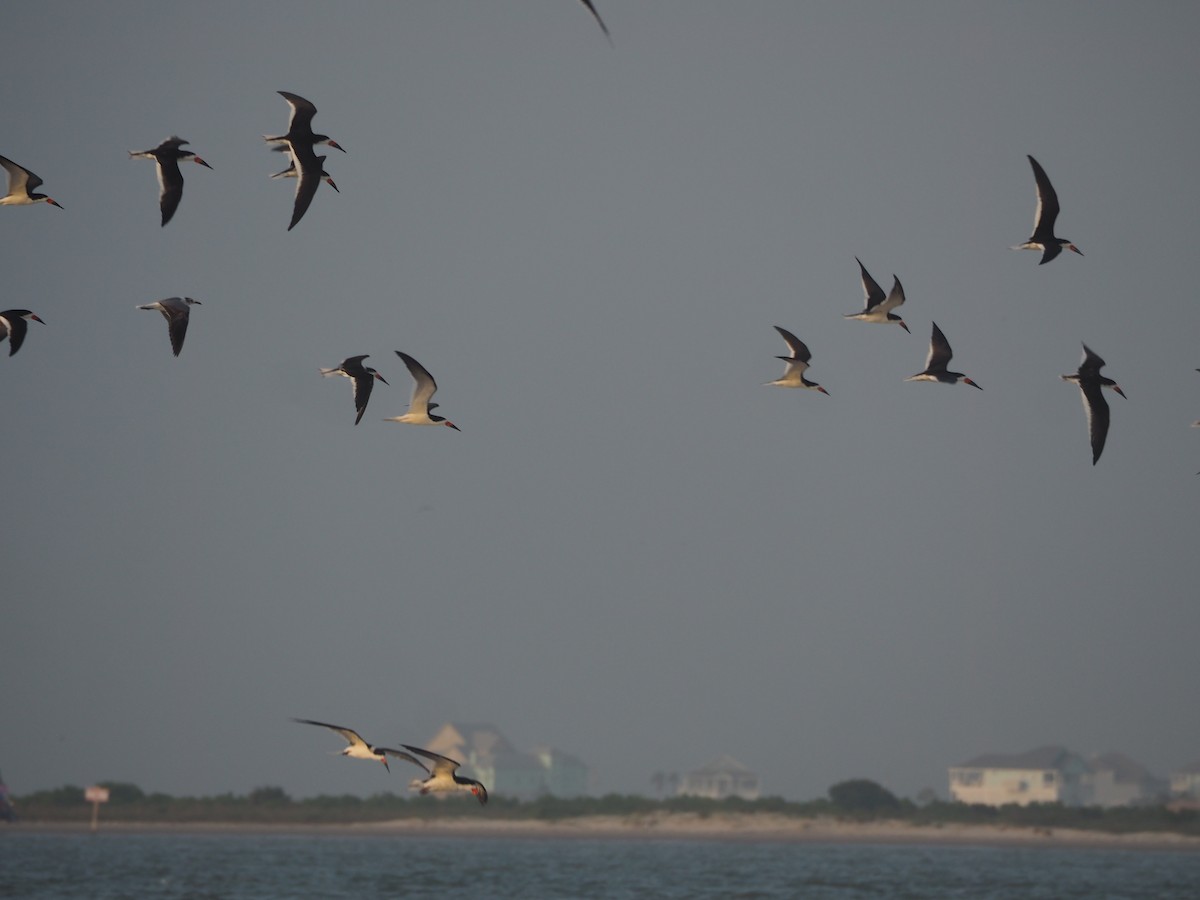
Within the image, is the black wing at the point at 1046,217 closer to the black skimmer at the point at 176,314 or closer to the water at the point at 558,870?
the black skimmer at the point at 176,314

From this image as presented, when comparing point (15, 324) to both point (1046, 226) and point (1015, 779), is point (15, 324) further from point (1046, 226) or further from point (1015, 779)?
point (1015, 779)

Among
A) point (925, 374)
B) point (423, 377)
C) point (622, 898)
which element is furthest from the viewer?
point (622, 898)

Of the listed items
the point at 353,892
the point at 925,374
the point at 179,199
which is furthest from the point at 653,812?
the point at 179,199

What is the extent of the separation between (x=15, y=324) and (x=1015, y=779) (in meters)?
145

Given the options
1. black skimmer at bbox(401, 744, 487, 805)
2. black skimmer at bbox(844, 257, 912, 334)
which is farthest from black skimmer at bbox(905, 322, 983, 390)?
black skimmer at bbox(401, 744, 487, 805)

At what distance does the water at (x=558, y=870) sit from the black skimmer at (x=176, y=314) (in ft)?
135

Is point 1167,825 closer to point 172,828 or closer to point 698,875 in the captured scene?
point 698,875

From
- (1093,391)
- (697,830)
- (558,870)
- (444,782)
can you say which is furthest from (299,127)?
(697,830)

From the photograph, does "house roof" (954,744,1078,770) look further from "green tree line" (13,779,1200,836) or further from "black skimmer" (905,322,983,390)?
"black skimmer" (905,322,983,390)

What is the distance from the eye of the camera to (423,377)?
4009cm

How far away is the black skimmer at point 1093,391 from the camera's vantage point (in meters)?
37.2

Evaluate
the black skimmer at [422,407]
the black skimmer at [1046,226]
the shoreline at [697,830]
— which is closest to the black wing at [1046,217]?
the black skimmer at [1046,226]

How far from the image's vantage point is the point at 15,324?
33.2m

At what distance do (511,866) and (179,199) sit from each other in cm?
7063
